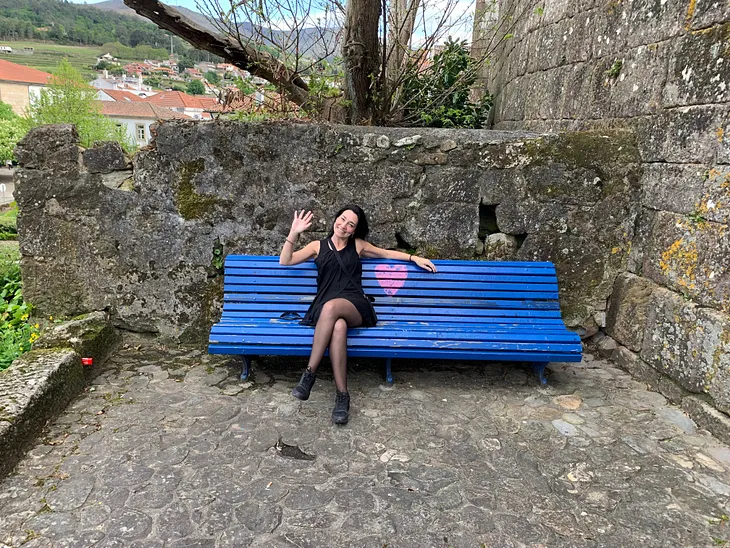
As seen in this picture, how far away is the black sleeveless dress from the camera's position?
321 centimetres

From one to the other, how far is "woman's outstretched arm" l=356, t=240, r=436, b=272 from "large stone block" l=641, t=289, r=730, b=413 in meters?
1.50

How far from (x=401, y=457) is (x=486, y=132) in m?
2.40

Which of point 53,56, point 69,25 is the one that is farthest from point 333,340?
point 69,25

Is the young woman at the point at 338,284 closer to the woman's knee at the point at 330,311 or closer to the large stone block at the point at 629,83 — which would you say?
the woman's knee at the point at 330,311

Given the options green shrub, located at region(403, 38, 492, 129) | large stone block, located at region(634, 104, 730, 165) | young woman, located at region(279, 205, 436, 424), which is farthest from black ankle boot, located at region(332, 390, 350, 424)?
green shrub, located at region(403, 38, 492, 129)

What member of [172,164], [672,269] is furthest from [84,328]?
[672,269]

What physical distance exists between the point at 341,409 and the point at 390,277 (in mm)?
1080

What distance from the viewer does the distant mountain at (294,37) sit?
4590 millimetres

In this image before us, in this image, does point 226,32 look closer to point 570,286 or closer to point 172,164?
point 172,164

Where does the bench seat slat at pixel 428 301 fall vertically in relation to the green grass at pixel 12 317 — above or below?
above

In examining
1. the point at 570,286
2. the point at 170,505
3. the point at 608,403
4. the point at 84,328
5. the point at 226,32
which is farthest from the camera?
the point at 226,32

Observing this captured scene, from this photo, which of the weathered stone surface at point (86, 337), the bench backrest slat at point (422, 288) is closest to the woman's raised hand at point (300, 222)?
the bench backrest slat at point (422, 288)

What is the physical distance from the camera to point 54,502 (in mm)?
2104

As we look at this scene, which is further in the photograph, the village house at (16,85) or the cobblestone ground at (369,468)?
the village house at (16,85)
